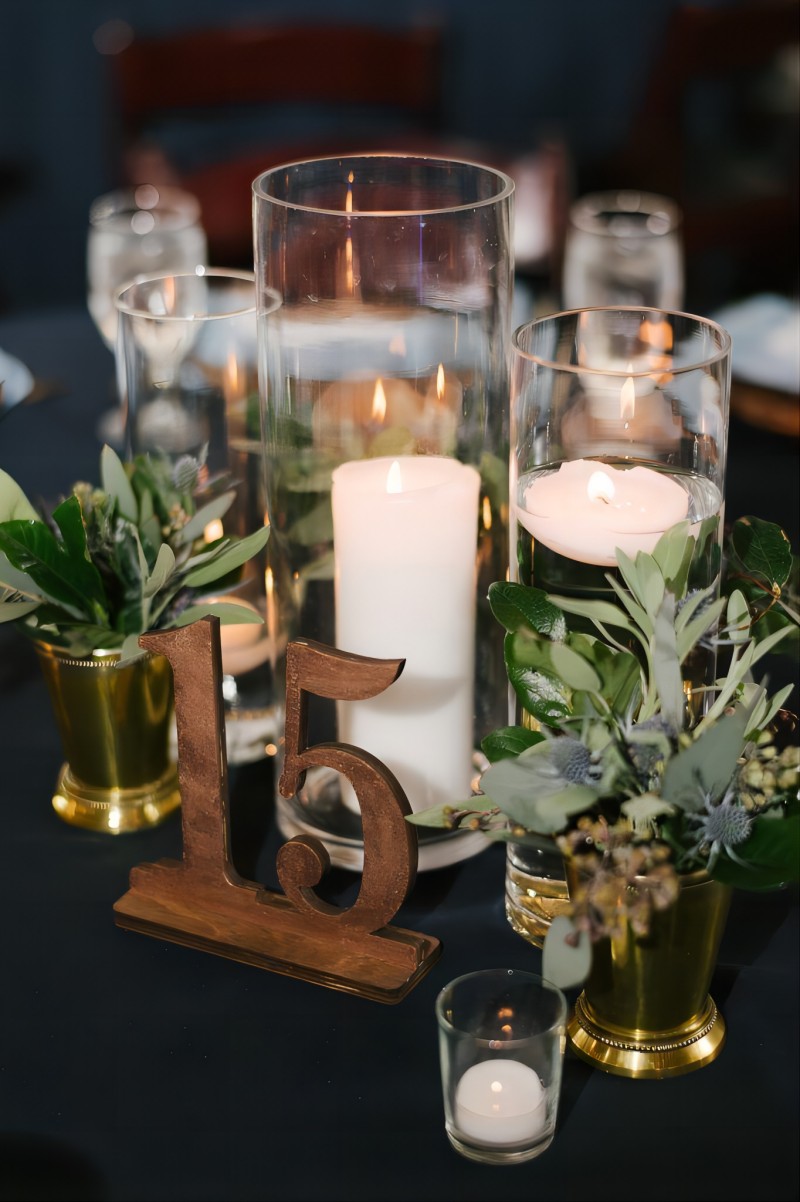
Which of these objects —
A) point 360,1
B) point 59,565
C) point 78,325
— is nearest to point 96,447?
point 78,325

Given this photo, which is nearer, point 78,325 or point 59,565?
point 59,565

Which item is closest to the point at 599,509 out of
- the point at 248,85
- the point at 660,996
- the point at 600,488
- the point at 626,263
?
the point at 600,488

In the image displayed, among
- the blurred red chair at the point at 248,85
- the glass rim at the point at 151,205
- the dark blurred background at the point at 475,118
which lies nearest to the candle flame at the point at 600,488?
the glass rim at the point at 151,205

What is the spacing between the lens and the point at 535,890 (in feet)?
2.32

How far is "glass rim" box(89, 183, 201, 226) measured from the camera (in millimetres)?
1469

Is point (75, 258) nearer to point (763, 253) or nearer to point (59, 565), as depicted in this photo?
point (763, 253)

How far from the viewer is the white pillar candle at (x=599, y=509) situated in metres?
0.65

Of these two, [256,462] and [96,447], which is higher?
[256,462]

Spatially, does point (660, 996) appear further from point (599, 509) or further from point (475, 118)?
point (475, 118)

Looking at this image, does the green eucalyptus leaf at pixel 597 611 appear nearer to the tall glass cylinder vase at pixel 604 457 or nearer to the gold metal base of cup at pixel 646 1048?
the tall glass cylinder vase at pixel 604 457

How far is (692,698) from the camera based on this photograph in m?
0.69

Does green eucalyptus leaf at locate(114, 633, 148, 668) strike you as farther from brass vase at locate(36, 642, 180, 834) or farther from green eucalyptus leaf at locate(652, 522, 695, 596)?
green eucalyptus leaf at locate(652, 522, 695, 596)

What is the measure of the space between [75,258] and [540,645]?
2.84 meters

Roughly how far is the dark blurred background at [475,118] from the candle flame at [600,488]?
6.48 ft
